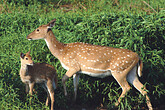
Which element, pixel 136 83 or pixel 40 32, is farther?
pixel 136 83

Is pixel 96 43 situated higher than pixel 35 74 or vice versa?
pixel 35 74

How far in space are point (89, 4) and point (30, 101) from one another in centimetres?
524

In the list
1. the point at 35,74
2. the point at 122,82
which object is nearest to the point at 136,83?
the point at 122,82

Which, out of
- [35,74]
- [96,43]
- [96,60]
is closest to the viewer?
[35,74]

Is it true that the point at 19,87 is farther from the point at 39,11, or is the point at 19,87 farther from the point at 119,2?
the point at 119,2

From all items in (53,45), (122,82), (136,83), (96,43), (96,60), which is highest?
(53,45)

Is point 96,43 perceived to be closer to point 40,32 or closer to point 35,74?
point 40,32

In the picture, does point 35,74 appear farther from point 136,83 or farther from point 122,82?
point 136,83

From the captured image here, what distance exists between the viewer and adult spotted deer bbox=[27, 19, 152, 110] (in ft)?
21.2

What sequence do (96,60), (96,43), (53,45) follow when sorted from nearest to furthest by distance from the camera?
(96,60), (53,45), (96,43)

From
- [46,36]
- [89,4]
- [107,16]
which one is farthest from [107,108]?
[89,4]

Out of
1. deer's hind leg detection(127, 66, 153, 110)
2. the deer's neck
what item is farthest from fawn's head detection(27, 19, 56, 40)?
deer's hind leg detection(127, 66, 153, 110)

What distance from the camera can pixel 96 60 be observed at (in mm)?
6500

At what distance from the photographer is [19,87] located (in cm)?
→ 695
